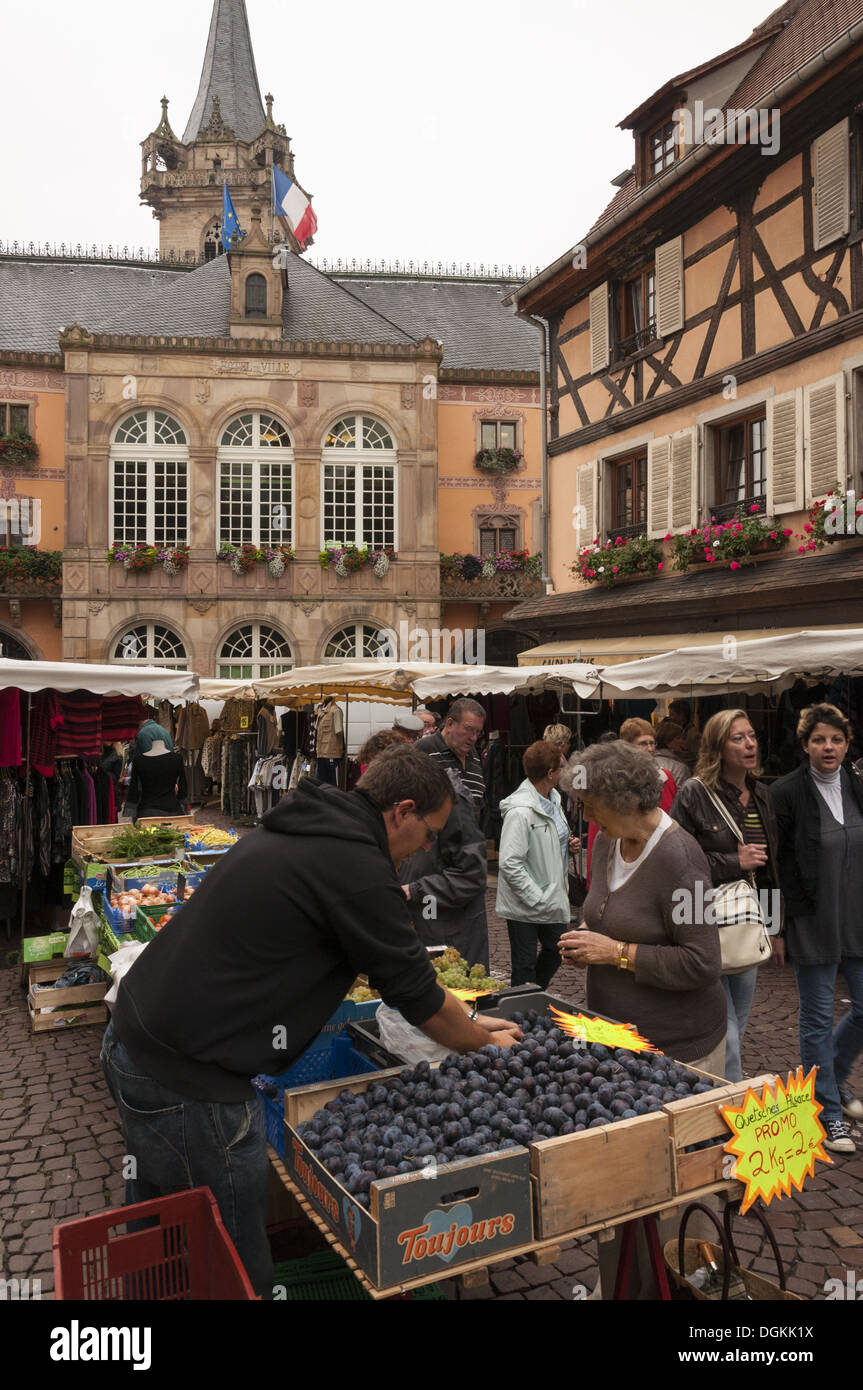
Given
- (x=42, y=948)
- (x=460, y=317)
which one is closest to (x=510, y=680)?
(x=42, y=948)

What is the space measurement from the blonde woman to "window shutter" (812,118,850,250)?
9.21m

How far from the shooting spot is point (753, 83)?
45.4 feet

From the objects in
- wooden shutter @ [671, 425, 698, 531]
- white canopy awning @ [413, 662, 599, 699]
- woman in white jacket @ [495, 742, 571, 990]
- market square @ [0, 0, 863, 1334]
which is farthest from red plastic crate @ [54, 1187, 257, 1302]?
wooden shutter @ [671, 425, 698, 531]

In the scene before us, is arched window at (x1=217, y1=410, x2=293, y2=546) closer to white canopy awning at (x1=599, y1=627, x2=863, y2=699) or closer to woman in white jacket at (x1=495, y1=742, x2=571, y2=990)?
white canopy awning at (x1=599, y1=627, x2=863, y2=699)

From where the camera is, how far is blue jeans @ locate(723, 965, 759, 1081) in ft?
12.8

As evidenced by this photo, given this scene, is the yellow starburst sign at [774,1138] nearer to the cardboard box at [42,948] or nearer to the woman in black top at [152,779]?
the cardboard box at [42,948]

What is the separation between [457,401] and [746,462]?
14307 millimetres

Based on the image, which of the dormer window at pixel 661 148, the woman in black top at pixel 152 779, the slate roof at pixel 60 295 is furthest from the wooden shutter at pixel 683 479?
the slate roof at pixel 60 295

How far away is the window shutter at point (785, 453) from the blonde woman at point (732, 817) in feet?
27.3

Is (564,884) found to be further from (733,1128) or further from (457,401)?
(457,401)

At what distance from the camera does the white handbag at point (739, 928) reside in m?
3.76

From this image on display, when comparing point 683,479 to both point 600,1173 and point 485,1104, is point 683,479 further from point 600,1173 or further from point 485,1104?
point 600,1173

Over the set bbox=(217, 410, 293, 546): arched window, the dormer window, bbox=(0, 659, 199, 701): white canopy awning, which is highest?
the dormer window
